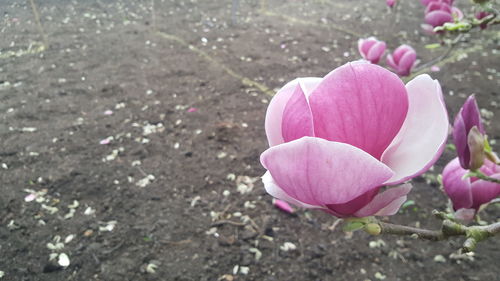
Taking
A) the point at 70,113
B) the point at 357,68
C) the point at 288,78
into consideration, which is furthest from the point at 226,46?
the point at 357,68

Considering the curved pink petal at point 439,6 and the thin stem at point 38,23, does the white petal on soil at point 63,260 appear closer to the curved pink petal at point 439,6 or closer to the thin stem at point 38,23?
the thin stem at point 38,23

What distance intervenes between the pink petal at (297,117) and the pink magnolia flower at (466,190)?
250 millimetres

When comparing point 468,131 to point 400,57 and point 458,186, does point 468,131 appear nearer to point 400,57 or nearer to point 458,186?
point 458,186

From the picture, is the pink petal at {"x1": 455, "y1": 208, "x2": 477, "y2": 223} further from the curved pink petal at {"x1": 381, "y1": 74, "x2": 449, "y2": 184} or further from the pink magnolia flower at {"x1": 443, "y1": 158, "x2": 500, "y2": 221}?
the curved pink petal at {"x1": 381, "y1": 74, "x2": 449, "y2": 184}

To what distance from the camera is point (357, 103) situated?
314 mm

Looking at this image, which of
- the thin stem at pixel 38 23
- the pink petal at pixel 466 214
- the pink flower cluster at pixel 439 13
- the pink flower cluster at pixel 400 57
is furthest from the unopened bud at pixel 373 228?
the thin stem at pixel 38 23

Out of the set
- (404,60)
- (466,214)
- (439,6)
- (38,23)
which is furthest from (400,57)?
(38,23)

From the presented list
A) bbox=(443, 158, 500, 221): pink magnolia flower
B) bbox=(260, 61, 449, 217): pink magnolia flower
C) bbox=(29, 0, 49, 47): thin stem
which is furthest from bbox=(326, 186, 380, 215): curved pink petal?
bbox=(29, 0, 49, 47): thin stem

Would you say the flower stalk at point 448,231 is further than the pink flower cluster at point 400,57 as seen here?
No

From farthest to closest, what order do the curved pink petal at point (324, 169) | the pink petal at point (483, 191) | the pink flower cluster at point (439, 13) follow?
1. the pink flower cluster at point (439, 13)
2. the pink petal at point (483, 191)
3. the curved pink petal at point (324, 169)

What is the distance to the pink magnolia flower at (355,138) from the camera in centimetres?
29

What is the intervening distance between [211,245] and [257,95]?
1049 mm

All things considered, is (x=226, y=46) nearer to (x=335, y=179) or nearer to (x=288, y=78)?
(x=288, y=78)

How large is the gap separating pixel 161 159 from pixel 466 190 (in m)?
1.33
